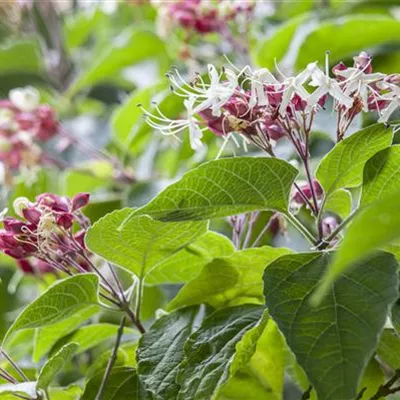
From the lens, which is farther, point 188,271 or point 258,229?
point 258,229

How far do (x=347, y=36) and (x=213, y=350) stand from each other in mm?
650

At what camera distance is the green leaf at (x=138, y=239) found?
0.65 m

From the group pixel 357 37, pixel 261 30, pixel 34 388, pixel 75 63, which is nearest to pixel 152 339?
pixel 34 388

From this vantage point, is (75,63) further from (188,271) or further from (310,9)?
(188,271)

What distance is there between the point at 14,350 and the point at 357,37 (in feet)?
2.01

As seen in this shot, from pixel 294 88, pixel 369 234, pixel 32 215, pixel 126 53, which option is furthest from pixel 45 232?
pixel 126 53

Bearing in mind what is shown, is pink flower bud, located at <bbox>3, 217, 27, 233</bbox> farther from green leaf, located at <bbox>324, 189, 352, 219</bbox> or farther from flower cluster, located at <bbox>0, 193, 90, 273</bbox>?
green leaf, located at <bbox>324, 189, 352, 219</bbox>

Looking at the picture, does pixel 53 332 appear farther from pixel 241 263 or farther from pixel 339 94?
pixel 339 94

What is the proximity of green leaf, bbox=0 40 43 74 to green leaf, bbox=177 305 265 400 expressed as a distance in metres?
1.14

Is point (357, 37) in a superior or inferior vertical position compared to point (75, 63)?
superior

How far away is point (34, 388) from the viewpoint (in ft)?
2.09

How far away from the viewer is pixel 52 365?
64 cm

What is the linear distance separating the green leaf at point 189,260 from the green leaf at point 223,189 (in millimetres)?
160


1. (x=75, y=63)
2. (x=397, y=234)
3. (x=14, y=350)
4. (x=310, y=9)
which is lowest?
(x=14, y=350)
